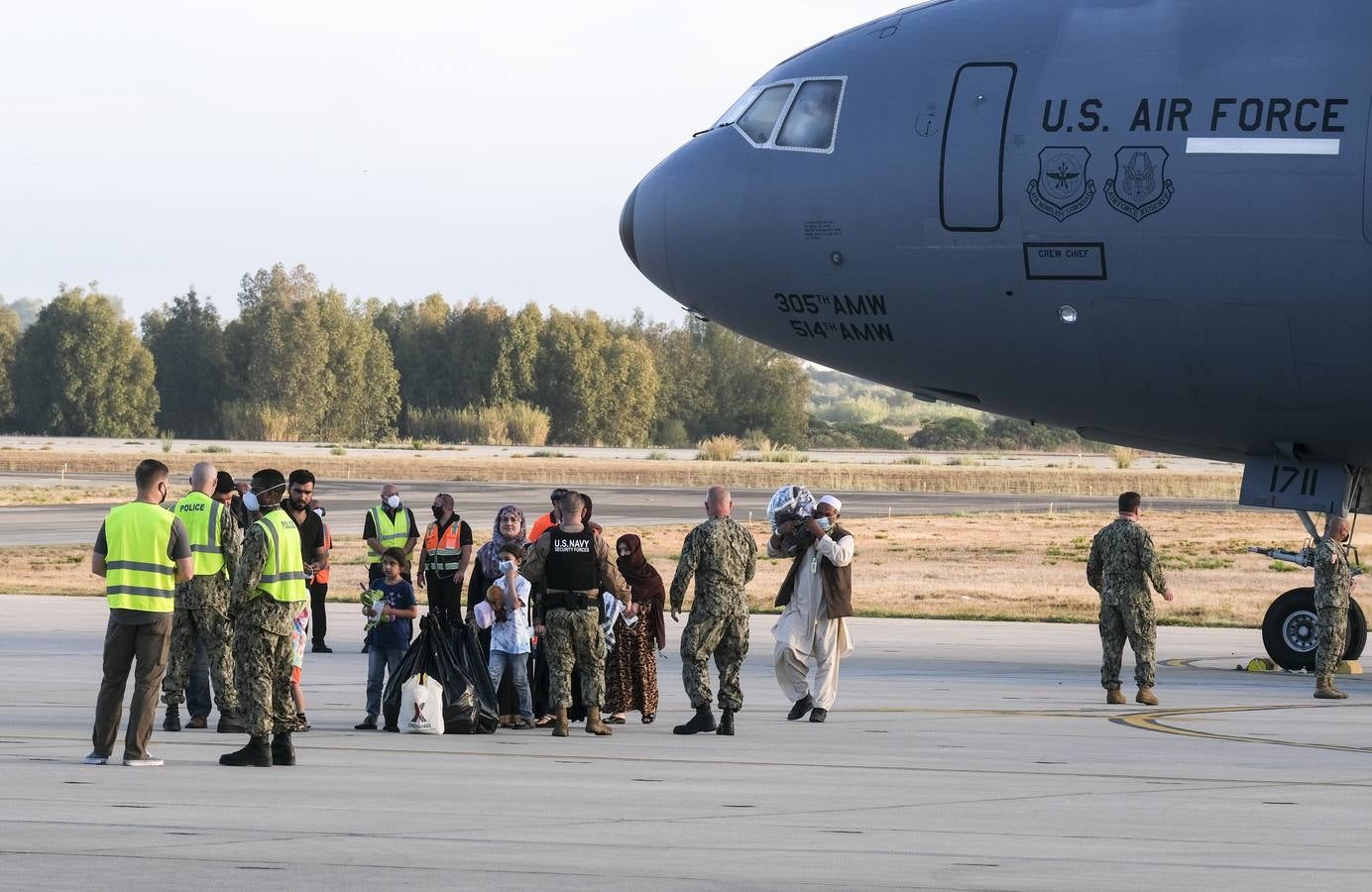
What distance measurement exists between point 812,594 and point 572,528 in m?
2.52

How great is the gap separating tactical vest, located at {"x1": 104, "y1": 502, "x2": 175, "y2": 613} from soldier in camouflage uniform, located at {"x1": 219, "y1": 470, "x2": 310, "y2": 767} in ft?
1.96

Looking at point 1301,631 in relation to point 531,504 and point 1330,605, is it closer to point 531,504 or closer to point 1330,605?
point 1330,605

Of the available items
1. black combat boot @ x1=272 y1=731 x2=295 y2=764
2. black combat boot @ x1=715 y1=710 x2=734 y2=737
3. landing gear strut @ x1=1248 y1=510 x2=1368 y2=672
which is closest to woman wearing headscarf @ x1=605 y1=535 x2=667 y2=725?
black combat boot @ x1=715 y1=710 x2=734 y2=737

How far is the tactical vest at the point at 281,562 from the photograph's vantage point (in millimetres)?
14359

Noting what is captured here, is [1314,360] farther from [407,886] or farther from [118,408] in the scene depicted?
[118,408]

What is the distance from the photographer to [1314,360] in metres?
17.4

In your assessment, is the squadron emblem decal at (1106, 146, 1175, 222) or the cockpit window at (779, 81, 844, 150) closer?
the squadron emblem decal at (1106, 146, 1175, 222)

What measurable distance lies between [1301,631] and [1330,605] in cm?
217

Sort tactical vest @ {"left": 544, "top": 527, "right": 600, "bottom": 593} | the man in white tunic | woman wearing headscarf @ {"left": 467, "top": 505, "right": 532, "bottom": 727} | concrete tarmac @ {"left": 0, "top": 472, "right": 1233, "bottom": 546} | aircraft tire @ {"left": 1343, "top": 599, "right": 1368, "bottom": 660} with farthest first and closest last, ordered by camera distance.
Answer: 1. concrete tarmac @ {"left": 0, "top": 472, "right": 1233, "bottom": 546}
2. aircraft tire @ {"left": 1343, "top": 599, "right": 1368, "bottom": 660}
3. the man in white tunic
4. woman wearing headscarf @ {"left": 467, "top": 505, "right": 532, "bottom": 727}
5. tactical vest @ {"left": 544, "top": 527, "right": 600, "bottom": 593}

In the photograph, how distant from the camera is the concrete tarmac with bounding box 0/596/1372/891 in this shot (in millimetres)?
9789

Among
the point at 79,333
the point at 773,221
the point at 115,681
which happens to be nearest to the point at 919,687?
the point at 773,221

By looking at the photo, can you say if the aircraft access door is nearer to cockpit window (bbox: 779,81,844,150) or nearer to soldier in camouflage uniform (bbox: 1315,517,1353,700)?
cockpit window (bbox: 779,81,844,150)

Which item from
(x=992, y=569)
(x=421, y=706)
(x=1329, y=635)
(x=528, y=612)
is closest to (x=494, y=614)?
(x=528, y=612)

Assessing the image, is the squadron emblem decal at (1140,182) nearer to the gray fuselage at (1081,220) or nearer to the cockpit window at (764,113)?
the gray fuselage at (1081,220)
